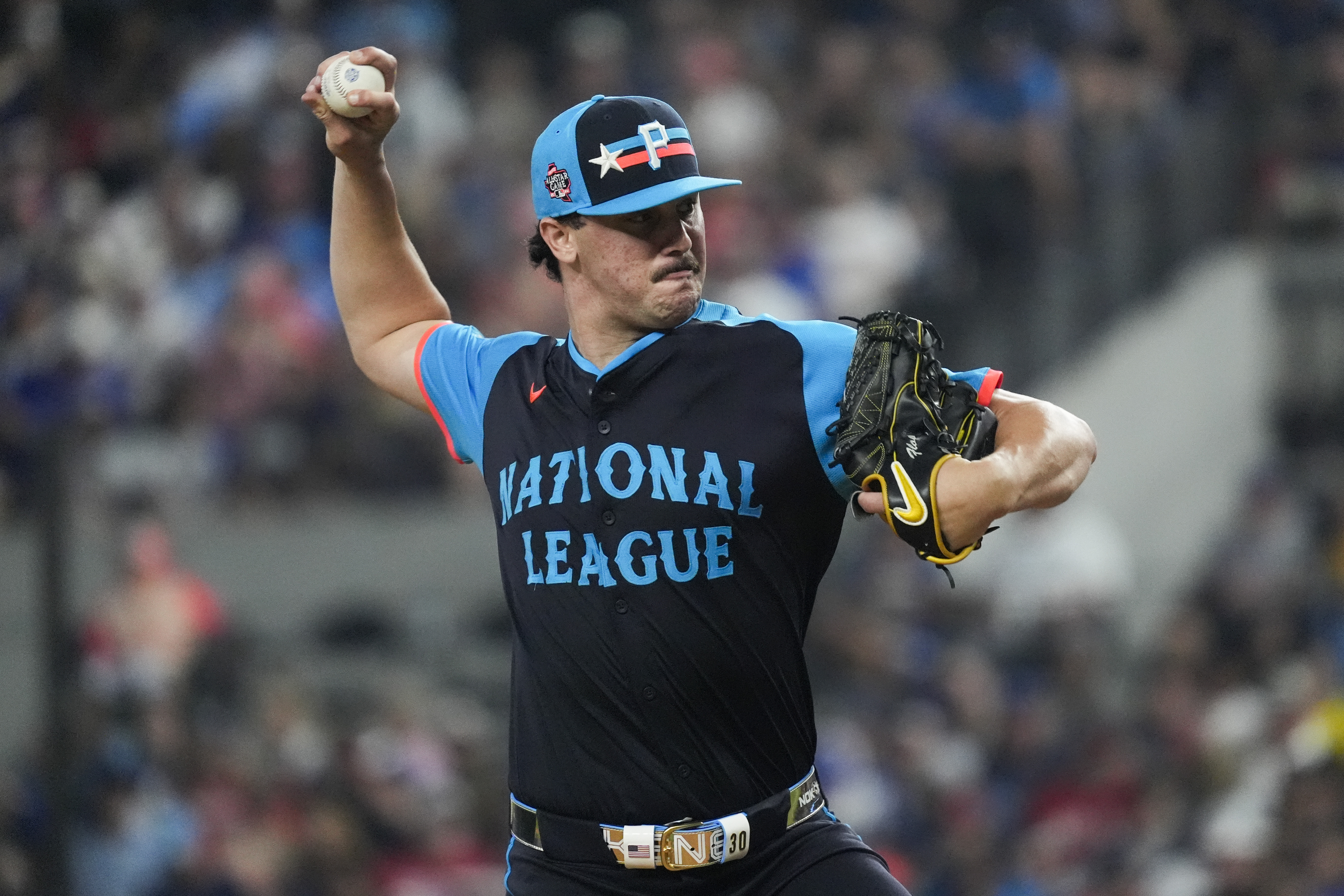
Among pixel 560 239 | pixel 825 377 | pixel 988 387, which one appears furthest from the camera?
pixel 560 239

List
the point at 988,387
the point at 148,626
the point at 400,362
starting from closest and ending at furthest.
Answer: the point at 988,387, the point at 400,362, the point at 148,626

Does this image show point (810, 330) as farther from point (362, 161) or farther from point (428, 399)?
point (362, 161)

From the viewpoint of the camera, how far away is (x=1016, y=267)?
1081cm

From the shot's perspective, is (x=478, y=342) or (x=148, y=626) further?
(x=148, y=626)

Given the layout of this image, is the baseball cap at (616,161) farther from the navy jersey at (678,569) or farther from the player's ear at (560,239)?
the navy jersey at (678,569)

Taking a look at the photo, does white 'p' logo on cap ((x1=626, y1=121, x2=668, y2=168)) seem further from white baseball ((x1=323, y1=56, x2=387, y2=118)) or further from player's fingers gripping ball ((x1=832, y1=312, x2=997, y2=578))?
white baseball ((x1=323, y1=56, x2=387, y2=118))

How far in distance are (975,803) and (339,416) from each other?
4332mm

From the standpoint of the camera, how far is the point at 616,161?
344cm

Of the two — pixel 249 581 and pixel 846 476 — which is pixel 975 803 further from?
pixel 846 476

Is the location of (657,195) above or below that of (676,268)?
above

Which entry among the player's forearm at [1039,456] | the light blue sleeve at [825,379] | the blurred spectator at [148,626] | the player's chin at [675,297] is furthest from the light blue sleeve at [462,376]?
the blurred spectator at [148,626]

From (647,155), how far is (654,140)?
0.14 feet

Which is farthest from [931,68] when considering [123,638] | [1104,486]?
[123,638]

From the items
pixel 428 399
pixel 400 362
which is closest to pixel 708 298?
pixel 400 362
